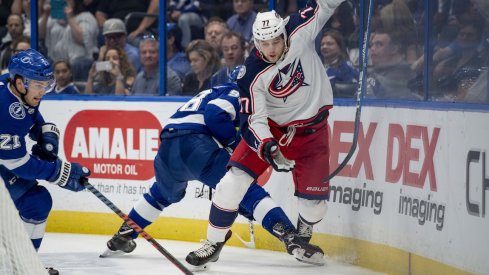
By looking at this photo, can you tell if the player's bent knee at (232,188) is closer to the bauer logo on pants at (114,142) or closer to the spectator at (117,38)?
the bauer logo on pants at (114,142)

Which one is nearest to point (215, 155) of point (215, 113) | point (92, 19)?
point (215, 113)

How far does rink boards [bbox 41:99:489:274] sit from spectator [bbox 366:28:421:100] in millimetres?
110

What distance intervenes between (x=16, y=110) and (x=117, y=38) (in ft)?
7.88

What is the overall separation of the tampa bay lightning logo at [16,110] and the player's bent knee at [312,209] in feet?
4.78

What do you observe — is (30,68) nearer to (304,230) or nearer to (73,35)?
(304,230)

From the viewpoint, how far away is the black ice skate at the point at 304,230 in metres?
5.30

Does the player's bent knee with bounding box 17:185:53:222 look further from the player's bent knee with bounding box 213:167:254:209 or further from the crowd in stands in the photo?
the crowd in stands

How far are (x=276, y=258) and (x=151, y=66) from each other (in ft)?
5.62

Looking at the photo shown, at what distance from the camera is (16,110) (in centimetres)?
470

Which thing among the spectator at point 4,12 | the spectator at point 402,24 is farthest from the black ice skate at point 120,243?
the spectator at point 4,12

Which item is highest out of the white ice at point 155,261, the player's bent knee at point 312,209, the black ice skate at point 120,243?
the player's bent knee at point 312,209

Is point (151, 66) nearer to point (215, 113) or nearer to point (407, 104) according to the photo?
point (215, 113)

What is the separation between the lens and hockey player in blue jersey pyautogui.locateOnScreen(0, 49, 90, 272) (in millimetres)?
4668

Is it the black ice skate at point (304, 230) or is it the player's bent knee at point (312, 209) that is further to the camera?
the black ice skate at point (304, 230)
